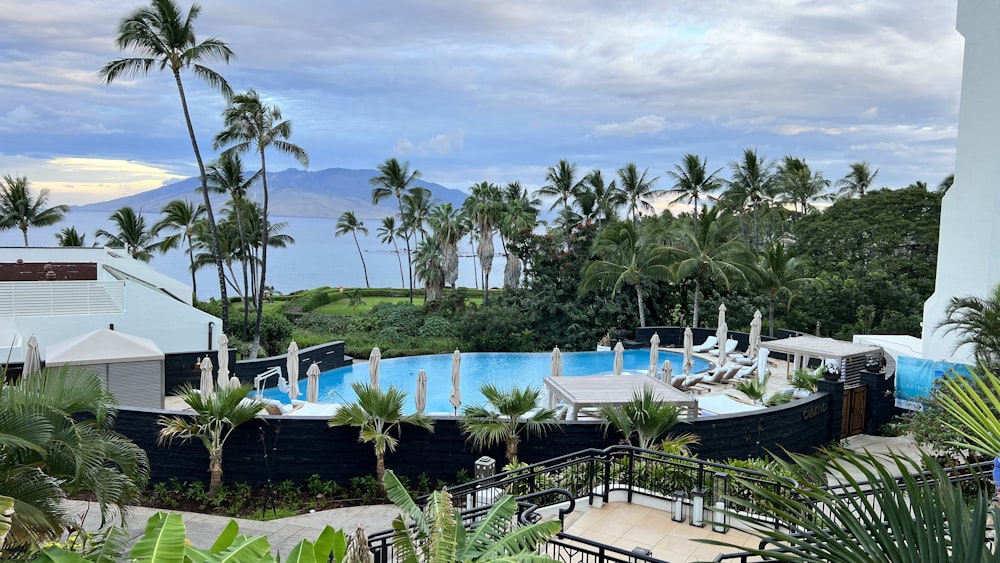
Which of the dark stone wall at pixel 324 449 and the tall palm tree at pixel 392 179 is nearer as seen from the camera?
the dark stone wall at pixel 324 449

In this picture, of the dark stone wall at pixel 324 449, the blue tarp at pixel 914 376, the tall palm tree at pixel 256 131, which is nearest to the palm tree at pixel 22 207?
the tall palm tree at pixel 256 131

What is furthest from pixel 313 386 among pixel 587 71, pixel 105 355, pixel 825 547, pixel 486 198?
pixel 587 71

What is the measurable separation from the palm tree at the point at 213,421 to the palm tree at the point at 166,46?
15711 millimetres

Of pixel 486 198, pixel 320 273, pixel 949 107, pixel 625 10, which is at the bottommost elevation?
pixel 320 273

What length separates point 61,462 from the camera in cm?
573

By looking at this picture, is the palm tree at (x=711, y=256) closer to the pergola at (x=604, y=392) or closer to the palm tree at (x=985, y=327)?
the palm tree at (x=985, y=327)

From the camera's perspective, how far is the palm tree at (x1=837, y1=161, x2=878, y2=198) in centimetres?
4634

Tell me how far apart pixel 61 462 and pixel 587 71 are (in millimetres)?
38003

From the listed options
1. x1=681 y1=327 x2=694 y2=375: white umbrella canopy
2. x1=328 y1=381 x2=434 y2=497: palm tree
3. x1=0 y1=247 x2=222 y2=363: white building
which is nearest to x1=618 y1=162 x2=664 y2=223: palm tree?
x1=681 y1=327 x2=694 y2=375: white umbrella canopy

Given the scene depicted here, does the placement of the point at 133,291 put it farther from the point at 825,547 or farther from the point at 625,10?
the point at 825,547

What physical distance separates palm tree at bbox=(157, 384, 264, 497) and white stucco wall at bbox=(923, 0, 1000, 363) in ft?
53.7

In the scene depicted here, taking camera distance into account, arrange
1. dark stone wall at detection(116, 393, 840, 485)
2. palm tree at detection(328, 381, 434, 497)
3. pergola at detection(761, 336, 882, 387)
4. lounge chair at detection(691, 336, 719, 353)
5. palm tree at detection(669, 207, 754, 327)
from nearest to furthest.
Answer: palm tree at detection(328, 381, 434, 497) < dark stone wall at detection(116, 393, 840, 485) < pergola at detection(761, 336, 882, 387) < lounge chair at detection(691, 336, 719, 353) < palm tree at detection(669, 207, 754, 327)

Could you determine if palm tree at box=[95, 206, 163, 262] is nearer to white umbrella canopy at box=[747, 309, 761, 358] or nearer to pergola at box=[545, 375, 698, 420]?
pergola at box=[545, 375, 698, 420]

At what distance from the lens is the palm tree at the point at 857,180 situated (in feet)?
152
